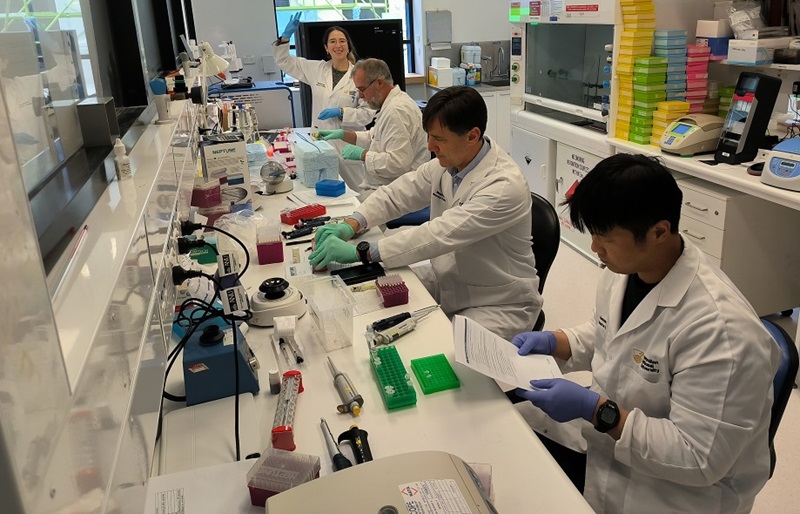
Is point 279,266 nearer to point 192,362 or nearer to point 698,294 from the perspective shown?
point 192,362

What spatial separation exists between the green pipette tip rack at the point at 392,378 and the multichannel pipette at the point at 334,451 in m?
0.14

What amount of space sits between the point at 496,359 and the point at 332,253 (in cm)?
75

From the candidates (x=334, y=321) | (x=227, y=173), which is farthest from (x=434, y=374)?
(x=227, y=173)

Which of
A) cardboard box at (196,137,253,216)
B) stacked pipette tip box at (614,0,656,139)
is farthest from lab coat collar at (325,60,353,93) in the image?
cardboard box at (196,137,253,216)

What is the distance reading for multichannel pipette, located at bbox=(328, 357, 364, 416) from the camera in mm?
1257

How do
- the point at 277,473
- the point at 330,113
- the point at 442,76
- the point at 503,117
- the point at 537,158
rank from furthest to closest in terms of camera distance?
the point at 503,117
the point at 442,76
the point at 537,158
the point at 330,113
the point at 277,473

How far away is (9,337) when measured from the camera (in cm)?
41

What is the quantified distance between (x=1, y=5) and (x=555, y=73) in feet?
12.6

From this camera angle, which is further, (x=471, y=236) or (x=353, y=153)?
(x=353, y=153)

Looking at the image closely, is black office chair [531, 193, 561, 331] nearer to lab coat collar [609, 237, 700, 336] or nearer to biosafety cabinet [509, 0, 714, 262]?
lab coat collar [609, 237, 700, 336]

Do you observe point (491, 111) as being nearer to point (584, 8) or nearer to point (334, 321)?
point (584, 8)

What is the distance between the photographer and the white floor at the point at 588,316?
199cm

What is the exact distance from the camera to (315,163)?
3.01 meters

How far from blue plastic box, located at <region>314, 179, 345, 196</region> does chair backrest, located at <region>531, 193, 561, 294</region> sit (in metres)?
0.99
